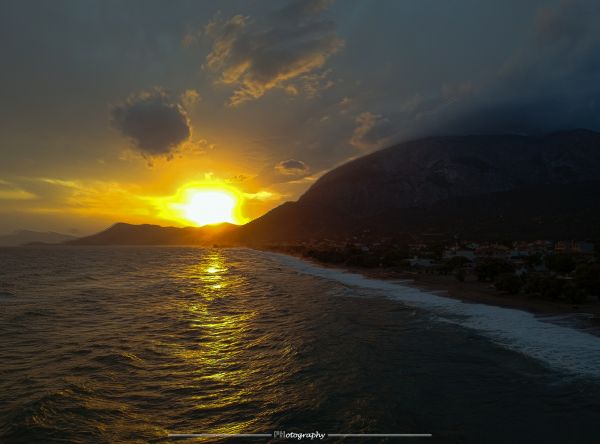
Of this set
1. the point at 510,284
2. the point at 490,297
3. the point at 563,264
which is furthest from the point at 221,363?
the point at 563,264

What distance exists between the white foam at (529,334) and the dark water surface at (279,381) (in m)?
0.47

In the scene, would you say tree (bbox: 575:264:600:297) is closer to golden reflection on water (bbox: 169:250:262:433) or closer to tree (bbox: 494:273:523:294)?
tree (bbox: 494:273:523:294)

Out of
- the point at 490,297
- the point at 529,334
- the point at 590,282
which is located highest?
the point at 590,282

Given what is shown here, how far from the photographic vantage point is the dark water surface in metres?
11.1

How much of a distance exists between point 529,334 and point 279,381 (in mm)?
14468

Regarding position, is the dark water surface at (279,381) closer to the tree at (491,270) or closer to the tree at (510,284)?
the tree at (510,284)

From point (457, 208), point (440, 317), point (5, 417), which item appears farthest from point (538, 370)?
point (457, 208)

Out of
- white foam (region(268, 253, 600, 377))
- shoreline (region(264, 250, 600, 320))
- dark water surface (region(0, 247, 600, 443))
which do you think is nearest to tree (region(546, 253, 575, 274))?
shoreline (region(264, 250, 600, 320))

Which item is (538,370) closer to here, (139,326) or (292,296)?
(139,326)

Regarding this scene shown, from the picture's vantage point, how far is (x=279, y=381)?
48.0 ft

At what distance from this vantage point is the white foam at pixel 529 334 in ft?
52.6

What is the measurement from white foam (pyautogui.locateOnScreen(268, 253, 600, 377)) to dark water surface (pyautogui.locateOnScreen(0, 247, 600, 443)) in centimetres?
47

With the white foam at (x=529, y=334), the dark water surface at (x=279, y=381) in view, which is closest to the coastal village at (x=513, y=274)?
the white foam at (x=529, y=334)

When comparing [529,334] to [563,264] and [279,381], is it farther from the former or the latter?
[563,264]
